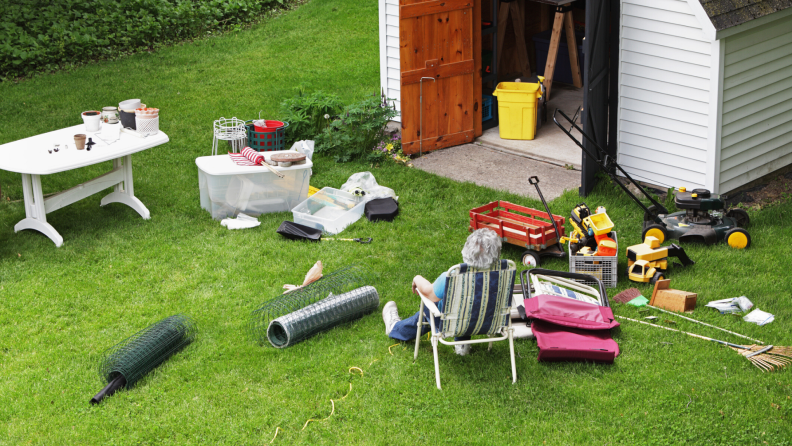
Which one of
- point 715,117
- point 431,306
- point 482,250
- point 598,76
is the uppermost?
point 598,76

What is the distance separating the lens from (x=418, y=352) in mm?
6070

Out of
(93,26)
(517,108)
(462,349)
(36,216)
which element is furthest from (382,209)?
(93,26)

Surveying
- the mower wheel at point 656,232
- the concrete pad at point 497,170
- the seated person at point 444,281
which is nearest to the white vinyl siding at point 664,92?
the concrete pad at point 497,170

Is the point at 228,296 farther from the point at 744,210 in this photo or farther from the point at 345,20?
the point at 345,20

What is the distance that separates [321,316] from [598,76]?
14.7 feet

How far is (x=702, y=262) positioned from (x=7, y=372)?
6.10m

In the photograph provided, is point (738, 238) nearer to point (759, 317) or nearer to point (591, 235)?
point (759, 317)

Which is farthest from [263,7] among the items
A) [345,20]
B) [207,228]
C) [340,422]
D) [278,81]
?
[340,422]

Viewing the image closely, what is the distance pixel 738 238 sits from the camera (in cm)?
762

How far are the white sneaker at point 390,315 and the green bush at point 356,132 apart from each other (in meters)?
4.10

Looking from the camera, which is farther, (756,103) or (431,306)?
(756,103)

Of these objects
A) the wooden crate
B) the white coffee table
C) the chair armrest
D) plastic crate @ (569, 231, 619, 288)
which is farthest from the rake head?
the white coffee table

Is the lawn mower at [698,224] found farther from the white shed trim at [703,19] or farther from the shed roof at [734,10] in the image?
the shed roof at [734,10]

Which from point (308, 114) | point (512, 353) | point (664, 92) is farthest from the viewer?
point (308, 114)
